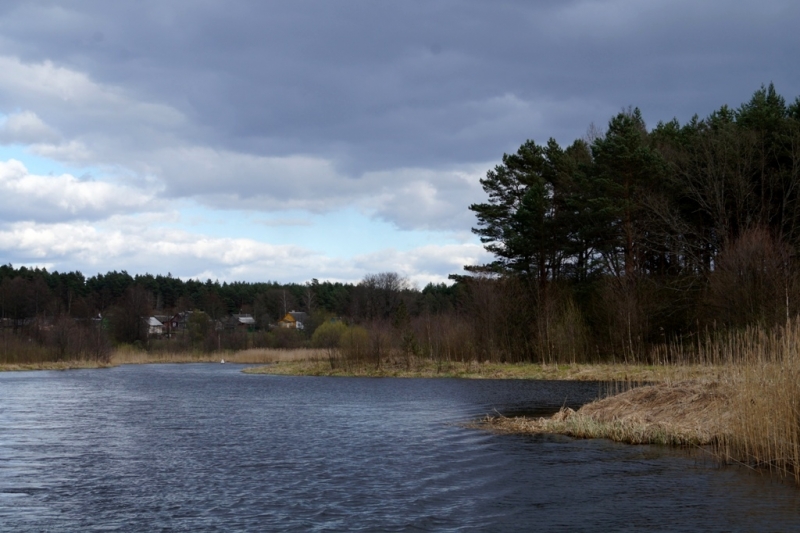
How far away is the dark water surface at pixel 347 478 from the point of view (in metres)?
11.8

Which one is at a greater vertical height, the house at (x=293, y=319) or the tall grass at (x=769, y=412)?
the house at (x=293, y=319)

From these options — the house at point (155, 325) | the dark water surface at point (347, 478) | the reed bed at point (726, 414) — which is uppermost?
the house at point (155, 325)

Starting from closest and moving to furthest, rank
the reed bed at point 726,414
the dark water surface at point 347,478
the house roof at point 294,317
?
1. the dark water surface at point 347,478
2. the reed bed at point 726,414
3. the house roof at point 294,317

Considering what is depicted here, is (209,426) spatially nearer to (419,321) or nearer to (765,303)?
(765,303)

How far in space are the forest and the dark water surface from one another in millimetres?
19377

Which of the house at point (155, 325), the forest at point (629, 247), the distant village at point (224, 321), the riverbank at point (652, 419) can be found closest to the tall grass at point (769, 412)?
the riverbank at point (652, 419)

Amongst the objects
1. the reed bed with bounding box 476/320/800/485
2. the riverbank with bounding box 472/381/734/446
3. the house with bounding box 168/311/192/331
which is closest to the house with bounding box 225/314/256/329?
the house with bounding box 168/311/192/331

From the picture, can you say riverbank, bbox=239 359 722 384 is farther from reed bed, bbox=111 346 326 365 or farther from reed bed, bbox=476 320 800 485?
reed bed, bbox=476 320 800 485

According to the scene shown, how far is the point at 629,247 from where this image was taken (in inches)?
1860

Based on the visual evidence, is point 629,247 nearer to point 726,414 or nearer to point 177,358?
point 726,414

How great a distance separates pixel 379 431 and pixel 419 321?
3292cm

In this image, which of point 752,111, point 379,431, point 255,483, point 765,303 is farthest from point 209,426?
point 752,111

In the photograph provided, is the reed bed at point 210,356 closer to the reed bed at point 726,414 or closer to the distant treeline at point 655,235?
the distant treeline at point 655,235

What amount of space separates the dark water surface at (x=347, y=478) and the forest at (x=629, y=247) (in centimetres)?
1938
